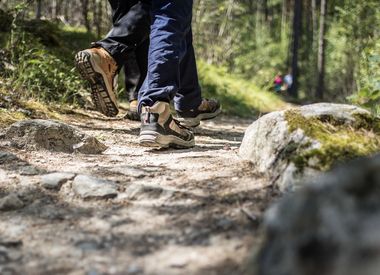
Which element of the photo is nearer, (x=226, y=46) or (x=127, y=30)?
(x=127, y=30)

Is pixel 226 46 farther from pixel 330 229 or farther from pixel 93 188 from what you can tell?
pixel 330 229

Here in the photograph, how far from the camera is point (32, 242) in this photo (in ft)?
5.68

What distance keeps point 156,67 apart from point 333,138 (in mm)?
1284

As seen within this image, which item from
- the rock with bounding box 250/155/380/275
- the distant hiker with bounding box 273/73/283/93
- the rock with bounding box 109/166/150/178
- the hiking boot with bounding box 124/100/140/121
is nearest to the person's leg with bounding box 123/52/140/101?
the hiking boot with bounding box 124/100/140/121

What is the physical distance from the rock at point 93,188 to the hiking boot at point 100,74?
3.83 ft

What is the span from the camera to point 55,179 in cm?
229

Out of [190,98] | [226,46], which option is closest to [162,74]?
[190,98]

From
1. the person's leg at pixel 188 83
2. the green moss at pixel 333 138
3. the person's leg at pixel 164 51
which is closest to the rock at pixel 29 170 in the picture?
the person's leg at pixel 164 51

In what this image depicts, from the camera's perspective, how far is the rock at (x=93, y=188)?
2.12 metres

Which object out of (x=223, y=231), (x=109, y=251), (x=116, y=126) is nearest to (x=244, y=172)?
(x=223, y=231)

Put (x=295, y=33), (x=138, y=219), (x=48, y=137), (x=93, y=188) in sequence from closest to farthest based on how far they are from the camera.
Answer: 1. (x=138, y=219)
2. (x=93, y=188)
3. (x=48, y=137)
4. (x=295, y=33)

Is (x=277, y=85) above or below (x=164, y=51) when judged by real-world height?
below

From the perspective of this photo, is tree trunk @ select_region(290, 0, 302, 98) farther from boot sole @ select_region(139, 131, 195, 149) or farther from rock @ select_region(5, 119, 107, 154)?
rock @ select_region(5, 119, 107, 154)

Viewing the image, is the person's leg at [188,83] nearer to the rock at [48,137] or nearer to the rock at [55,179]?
the rock at [48,137]
